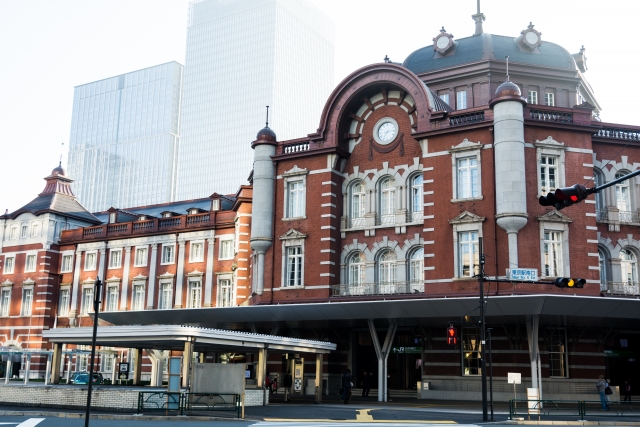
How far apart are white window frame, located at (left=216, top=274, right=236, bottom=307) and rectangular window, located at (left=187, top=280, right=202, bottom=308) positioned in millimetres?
2022

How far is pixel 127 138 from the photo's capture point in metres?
179

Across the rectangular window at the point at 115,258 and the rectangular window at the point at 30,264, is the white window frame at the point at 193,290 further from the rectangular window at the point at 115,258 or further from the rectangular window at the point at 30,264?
the rectangular window at the point at 30,264

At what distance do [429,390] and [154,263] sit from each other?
88.7ft

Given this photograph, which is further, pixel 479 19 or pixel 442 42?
pixel 479 19

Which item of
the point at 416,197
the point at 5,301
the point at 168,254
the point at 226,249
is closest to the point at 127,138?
the point at 5,301

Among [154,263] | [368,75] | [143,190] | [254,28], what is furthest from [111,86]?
[368,75]

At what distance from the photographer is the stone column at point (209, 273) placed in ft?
177

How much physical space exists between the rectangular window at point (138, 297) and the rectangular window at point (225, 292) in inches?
308

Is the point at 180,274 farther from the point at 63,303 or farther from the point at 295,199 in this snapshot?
the point at 295,199

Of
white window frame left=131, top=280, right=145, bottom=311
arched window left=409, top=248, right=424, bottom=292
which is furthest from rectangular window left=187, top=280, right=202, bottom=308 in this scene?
arched window left=409, top=248, right=424, bottom=292

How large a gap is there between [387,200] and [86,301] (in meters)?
30.3

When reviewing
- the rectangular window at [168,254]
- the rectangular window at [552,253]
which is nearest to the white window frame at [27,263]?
the rectangular window at [168,254]

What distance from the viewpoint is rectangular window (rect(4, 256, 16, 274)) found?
6384cm

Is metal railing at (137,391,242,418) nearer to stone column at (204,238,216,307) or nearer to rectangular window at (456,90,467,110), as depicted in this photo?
stone column at (204,238,216,307)
